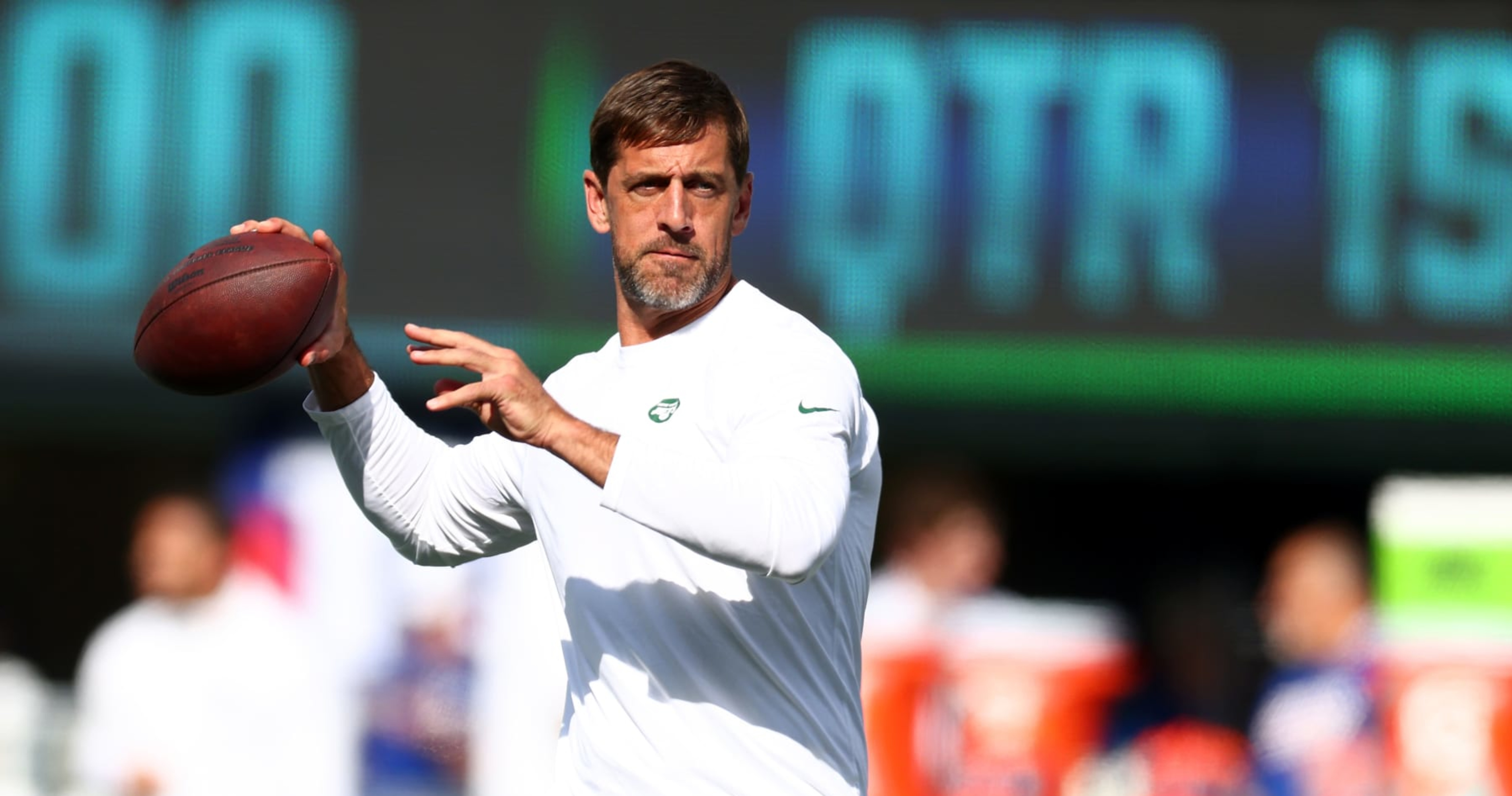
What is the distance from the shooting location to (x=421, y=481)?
11.2ft

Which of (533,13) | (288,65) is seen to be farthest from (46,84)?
(533,13)

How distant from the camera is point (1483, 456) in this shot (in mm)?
6707

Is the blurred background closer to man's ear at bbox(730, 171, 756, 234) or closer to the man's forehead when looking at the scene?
man's ear at bbox(730, 171, 756, 234)

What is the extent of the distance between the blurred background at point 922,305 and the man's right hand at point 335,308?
9.18 feet

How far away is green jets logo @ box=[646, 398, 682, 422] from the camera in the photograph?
3115 millimetres

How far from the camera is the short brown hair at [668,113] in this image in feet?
10.3

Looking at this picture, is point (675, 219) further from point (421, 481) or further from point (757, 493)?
point (421, 481)

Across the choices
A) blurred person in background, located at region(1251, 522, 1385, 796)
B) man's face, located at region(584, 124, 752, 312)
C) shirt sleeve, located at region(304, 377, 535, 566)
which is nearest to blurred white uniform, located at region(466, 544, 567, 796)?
blurred person in background, located at region(1251, 522, 1385, 796)

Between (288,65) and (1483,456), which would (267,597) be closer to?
(288,65)

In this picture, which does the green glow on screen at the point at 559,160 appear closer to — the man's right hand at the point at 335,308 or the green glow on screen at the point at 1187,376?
the green glow on screen at the point at 1187,376

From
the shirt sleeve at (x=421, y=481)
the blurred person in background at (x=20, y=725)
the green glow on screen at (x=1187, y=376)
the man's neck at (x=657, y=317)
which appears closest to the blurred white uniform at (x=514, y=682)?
the green glow on screen at (x=1187, y=376)

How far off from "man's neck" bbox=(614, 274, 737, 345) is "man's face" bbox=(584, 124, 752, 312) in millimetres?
17

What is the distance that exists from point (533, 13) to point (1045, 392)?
77.8 inches

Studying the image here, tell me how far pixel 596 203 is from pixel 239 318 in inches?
23.6
